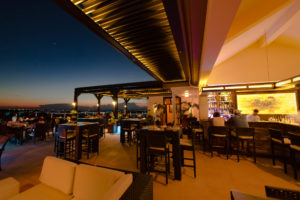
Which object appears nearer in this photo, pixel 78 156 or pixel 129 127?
pixel 78 156

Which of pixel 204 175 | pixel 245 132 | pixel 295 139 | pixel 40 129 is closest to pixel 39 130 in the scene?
pixel 40 129

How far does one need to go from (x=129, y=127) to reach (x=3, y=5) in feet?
22.6

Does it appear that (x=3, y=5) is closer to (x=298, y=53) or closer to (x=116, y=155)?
(x=116, y=155)

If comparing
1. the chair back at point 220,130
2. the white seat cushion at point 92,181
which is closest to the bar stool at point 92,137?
the white seat cushion at point 92,181

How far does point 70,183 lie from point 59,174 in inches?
9.3

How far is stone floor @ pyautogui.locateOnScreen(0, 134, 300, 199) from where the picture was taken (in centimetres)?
214

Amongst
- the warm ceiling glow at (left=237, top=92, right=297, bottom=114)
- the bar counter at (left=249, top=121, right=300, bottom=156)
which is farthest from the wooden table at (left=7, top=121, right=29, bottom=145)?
the warm ceiling glow at (left=237, top=92, right=297, bottom=114)

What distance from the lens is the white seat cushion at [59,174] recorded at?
143cm

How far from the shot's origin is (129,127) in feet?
17.2

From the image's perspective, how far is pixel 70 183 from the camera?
1.42m

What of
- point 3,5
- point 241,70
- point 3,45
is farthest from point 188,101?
point 3,45

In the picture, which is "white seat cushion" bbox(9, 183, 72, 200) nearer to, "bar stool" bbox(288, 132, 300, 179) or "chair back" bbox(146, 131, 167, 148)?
"chair back" bbox(146, 131, 167, 148)

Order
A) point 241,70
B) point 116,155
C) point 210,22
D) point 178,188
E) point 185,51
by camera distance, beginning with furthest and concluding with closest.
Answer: point 241,70
point 116,155
point 185,51
point 178,188
point 210,22

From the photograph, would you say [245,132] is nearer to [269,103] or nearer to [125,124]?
[269,103]
